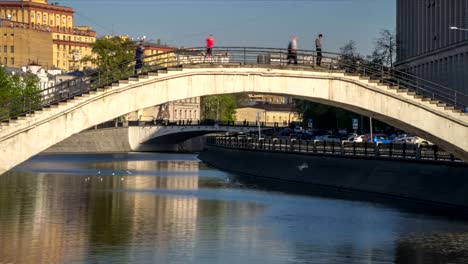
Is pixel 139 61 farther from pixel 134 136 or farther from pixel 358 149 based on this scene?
pixel 134 136

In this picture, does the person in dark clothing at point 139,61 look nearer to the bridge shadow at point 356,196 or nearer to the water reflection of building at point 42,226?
the water reflection of building at point 42,226

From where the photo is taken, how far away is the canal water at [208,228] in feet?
148

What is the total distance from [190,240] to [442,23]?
319 feet

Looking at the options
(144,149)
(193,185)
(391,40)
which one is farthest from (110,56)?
(193,185)

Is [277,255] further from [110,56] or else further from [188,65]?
[110,56]

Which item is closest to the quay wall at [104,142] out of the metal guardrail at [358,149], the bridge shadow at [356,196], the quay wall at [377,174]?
the metal guardrail at [358,149]

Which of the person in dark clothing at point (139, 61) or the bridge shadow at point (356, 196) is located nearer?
the person in dark clothing at point (139, 61)

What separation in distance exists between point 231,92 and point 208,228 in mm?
6364

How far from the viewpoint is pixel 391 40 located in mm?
158625

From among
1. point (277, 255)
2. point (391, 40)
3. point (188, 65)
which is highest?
point (391, 40)

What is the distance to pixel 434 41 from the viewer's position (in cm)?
14700

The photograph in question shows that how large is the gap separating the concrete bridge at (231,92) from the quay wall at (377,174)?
6.57 metres

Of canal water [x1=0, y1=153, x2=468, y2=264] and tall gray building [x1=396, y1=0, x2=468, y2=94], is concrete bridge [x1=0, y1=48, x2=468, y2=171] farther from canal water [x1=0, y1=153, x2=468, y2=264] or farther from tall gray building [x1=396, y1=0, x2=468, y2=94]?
tall gray building [x1=396, y1=0, x2=468, y2=94]

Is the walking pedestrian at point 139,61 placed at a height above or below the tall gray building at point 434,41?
below
